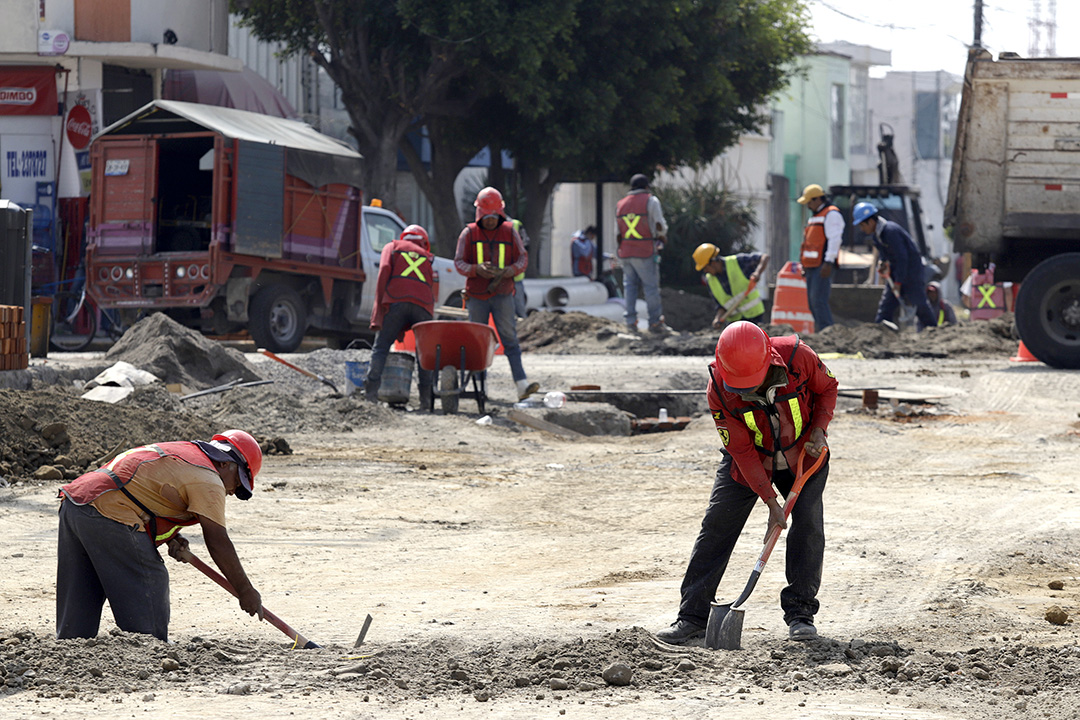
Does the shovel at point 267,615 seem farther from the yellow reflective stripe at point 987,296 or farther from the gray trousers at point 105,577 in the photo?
the yellow reflective stripe at point 987,296

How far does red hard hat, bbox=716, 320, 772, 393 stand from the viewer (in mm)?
5191

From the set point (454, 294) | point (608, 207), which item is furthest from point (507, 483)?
point (608, 207)

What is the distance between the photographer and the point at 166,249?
18.1 meters

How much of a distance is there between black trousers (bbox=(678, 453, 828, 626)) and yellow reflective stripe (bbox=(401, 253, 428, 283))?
7.34 metres

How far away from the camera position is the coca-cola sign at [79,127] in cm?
2072

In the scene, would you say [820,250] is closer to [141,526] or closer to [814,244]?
[814,244]

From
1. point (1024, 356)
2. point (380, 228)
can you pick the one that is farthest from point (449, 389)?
point (380, 228)

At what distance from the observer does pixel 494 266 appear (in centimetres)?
1291

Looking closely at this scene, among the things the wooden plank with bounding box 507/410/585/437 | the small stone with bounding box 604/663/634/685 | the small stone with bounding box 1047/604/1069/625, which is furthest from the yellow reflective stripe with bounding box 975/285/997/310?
the small stone with bounding box 604/663/634/685

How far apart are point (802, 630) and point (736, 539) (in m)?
0.44

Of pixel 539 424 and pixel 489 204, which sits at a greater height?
pixel 489 204

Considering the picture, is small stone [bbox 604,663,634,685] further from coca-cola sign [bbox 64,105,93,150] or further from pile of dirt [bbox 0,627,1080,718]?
coca-cola sign [bbox 64,105,93,150]

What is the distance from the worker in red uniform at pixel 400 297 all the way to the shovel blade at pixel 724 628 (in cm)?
754

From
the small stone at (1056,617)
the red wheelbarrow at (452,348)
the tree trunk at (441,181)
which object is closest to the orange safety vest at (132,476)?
the small stone at (1056,617)
